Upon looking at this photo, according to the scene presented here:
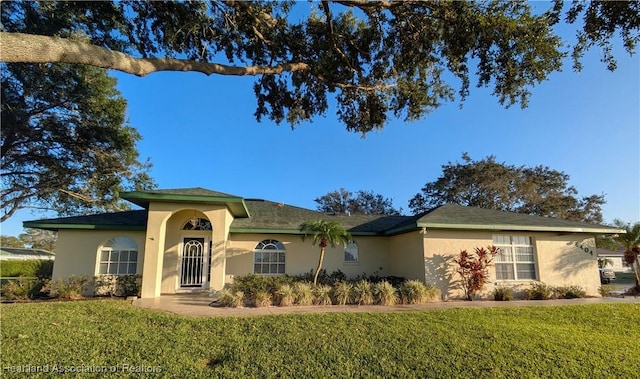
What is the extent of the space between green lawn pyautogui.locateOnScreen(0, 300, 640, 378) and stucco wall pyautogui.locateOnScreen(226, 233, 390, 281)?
20.9 feet

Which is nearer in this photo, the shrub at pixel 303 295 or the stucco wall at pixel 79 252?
the shrub at pixel 303 295

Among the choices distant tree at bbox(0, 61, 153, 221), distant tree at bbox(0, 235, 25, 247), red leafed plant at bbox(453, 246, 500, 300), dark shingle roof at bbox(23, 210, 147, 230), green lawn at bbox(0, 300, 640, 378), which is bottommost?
green lawn at bbox(0, 300, 640, 378)

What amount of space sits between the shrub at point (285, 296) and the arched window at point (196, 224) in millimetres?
5534

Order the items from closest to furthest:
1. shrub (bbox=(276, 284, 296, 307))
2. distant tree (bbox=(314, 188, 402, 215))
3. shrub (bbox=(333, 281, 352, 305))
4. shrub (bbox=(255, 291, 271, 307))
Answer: shrub (bbox=(255, 291, 271, 307))
shrub (bbox=(276, 284, 296, 307))
shrub (bbox=(333, 281, 352, 305))
distant tree (bbox=(314, 188, 402, 215))

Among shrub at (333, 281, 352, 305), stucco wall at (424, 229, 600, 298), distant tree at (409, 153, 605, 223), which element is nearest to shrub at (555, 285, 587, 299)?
stucco wall at (424, 229, 600, 298)

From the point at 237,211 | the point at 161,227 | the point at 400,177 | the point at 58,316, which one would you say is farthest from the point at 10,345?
the point at 400,177

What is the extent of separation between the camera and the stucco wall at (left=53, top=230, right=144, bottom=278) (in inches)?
539

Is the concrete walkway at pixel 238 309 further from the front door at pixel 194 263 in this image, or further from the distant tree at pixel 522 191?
the distant tree at pixel 522 191

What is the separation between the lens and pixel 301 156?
31.3 m

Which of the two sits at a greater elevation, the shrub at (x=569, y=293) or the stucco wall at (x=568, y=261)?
the stucco wall at (x=568, y=261)

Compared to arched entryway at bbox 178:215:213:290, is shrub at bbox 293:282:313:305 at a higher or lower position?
lower

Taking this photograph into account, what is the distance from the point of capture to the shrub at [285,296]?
36.2ft

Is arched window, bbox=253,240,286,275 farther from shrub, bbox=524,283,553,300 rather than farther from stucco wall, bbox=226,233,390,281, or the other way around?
shrub, bbox=524,283,553,300

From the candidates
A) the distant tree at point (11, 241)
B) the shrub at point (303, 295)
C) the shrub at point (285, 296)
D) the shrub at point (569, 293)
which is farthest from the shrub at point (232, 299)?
the distant tree at point (11, 241)
